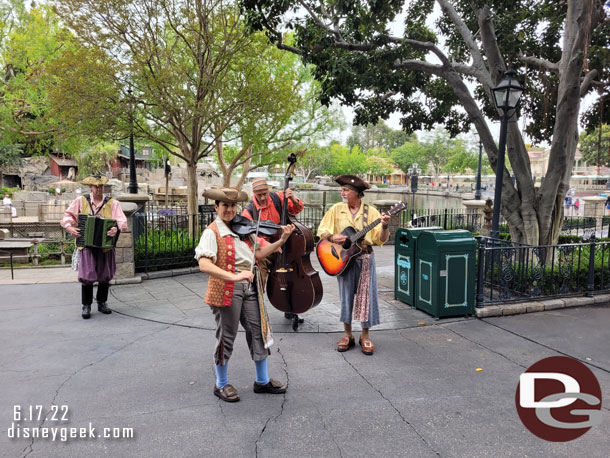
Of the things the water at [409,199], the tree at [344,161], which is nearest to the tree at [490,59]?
the water at [409,199]

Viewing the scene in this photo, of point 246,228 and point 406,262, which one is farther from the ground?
point 246,228

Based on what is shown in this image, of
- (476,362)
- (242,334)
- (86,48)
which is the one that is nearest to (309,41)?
(86,48)

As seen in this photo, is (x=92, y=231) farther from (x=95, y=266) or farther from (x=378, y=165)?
(x=378, y=165)

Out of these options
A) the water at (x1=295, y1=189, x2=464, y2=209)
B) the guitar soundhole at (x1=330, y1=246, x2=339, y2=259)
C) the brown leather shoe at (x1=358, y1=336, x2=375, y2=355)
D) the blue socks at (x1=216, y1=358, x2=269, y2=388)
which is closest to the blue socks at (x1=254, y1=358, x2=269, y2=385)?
the blue socks at (x1=216, y1=358, x2=269, y2=388)

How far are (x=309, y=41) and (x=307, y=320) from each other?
607 centimetres

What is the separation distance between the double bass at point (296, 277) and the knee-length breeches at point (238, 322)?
3.65 feet

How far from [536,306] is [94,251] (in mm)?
6661

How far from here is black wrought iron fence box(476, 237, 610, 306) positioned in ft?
22.4

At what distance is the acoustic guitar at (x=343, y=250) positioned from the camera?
4715 millimetres

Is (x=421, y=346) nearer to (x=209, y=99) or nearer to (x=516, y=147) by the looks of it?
(x=516, y=147)

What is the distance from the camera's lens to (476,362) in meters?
4.68

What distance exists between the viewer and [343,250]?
4.84 meters

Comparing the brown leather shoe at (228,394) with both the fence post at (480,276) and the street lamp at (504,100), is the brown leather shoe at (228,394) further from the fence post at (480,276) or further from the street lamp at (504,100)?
the street lamp at (504,100)

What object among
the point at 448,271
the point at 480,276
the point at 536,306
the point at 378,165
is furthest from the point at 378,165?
the point at 448,271
